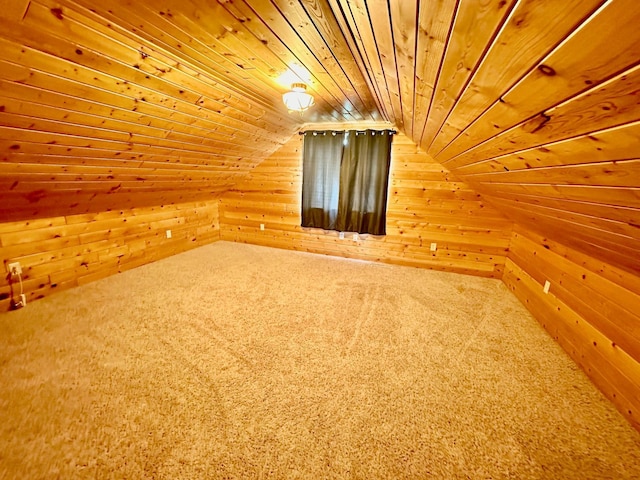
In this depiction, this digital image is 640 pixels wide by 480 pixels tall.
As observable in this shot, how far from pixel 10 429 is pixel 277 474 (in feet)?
4.32

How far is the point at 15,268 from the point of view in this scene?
2.33 meters

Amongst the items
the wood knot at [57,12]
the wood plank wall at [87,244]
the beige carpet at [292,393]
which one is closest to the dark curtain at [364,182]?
the beige carpet at [292,393]

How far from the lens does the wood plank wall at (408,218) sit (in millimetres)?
3307

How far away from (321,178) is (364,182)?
632mm

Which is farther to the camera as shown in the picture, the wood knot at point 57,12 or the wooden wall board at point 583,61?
the wood knot at point 57,12

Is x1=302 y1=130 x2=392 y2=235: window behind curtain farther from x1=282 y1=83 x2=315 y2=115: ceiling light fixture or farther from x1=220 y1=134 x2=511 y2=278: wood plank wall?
x1=282 y1=83 x2=315 y2=115: ceiling light fixture

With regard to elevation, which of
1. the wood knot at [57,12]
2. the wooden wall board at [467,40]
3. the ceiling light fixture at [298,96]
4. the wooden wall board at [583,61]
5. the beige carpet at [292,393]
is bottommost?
the beige carpet at [292,393]

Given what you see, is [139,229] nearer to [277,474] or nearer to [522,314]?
[277,474]

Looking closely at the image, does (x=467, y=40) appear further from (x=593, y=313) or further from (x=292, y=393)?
(x=593, y=313)

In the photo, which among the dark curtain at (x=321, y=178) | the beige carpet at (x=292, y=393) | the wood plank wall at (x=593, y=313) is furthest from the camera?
the dark curtain at (x=321, y=178)

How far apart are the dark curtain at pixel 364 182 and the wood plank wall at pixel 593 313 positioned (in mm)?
1725

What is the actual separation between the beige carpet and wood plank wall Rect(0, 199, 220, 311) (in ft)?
0.79

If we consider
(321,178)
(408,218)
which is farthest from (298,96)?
(408,218)

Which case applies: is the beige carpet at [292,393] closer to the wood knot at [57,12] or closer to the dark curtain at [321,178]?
the dark curtain at [321,178]
